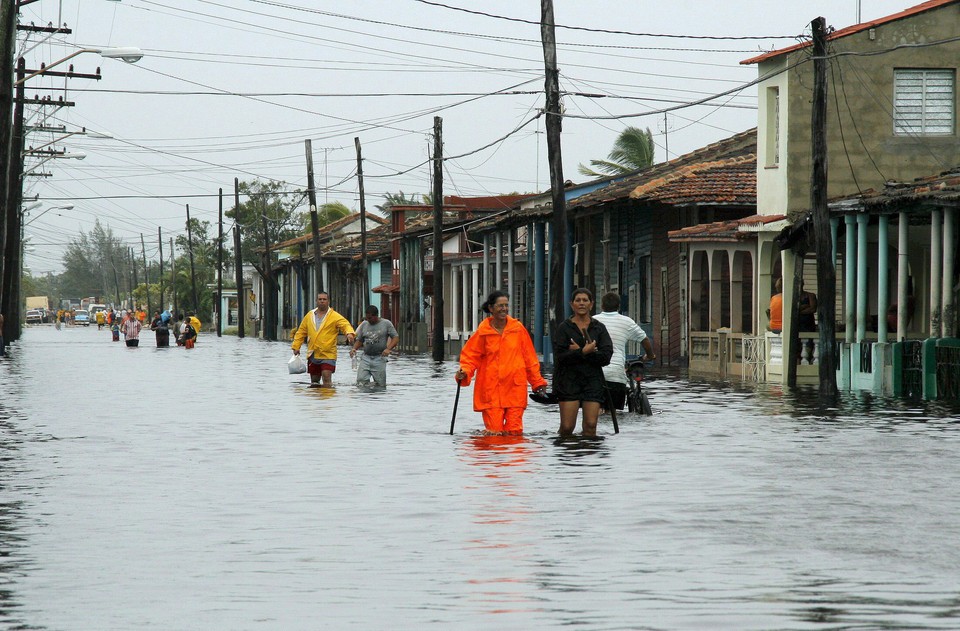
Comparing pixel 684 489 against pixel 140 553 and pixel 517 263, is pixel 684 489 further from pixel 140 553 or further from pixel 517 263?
pixel 517 263

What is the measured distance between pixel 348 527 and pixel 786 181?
22195mm

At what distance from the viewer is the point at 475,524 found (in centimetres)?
1002

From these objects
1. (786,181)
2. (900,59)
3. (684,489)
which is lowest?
(684,489)

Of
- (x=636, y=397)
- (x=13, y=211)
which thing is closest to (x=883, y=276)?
(x=636, y=397)

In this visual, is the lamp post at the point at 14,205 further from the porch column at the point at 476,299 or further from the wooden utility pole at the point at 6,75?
the porch column at the point at 476,299

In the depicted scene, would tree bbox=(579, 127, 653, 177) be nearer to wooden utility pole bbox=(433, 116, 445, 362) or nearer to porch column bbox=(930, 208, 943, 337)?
wooden utility pole bbox=(433, 116, 445, 362)

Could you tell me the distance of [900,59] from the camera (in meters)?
30.4

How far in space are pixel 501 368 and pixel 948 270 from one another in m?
10.3

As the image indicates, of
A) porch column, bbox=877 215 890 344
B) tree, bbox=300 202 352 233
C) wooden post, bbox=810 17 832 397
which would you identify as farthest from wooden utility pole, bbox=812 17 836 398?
tree, bbox=300 202 352 233

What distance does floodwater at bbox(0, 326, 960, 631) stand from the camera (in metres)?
7.13

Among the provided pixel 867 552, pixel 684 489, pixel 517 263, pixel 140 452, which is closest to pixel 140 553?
pixel 867 552

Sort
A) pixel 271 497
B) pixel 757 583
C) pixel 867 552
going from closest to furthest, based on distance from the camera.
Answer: pixel 757 583, pixel 867 552, pixel 271 497

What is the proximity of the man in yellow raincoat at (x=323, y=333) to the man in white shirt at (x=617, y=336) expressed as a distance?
327 inches

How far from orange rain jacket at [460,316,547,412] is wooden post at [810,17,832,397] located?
9.29 metres
